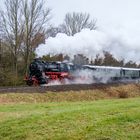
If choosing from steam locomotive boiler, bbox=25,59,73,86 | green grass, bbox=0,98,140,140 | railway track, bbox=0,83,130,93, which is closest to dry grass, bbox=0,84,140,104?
railway track, bbox=0,83,130,93

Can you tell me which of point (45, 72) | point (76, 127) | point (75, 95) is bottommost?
point (75, 95)

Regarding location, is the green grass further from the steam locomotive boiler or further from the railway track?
the steam locomotive boiler

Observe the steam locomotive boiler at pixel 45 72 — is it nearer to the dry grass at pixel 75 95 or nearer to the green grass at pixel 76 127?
the dry grass at pixel 75 95

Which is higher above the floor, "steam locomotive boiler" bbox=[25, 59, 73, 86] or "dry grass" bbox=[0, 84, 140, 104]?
"steam locomotive boiler" bbox=[25, 59, 73, 86]

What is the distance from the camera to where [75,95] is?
31766 mm

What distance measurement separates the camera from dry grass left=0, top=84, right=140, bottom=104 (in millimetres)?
27281

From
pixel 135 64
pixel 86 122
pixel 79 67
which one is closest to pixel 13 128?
pixel 86 122

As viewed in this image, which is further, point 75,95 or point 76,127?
point 75,95

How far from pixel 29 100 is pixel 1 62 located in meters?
30.5

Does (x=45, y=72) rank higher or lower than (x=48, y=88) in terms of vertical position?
higher

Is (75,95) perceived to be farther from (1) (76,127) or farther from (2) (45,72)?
(1) (76,127)

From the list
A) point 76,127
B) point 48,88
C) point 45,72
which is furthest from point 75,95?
point 76,127

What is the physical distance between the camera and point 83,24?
89375mm

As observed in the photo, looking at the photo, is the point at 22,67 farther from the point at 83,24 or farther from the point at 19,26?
the point at 83,24
